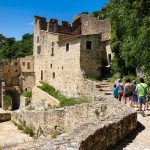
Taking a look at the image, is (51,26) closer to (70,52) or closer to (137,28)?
(70,52)

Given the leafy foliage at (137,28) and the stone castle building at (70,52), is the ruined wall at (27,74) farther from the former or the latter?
the leafy foliage at (137,28)

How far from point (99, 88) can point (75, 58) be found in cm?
629

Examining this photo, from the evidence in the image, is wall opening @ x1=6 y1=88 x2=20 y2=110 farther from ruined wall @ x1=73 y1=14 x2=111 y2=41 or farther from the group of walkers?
the group of walkers

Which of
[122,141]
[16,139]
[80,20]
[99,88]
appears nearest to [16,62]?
[80,20]

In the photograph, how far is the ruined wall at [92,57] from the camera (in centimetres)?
3183

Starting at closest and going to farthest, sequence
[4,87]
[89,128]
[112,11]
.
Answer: [89,128]
[112,11]
[4,87]

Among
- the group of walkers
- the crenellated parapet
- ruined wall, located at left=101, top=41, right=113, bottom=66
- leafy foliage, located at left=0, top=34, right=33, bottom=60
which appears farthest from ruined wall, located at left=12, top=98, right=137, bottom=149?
leafy foliage, located at left=0, top=34, right=33, bottom=60

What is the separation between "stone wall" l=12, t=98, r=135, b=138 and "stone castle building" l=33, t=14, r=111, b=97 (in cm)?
818

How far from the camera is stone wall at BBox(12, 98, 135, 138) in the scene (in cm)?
1588

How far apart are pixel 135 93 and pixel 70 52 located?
53.5 feet

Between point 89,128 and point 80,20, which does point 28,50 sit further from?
point 89,128

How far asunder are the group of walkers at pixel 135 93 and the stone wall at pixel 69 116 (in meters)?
1.11

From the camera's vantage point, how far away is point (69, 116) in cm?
1919

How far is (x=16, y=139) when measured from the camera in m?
21.8
